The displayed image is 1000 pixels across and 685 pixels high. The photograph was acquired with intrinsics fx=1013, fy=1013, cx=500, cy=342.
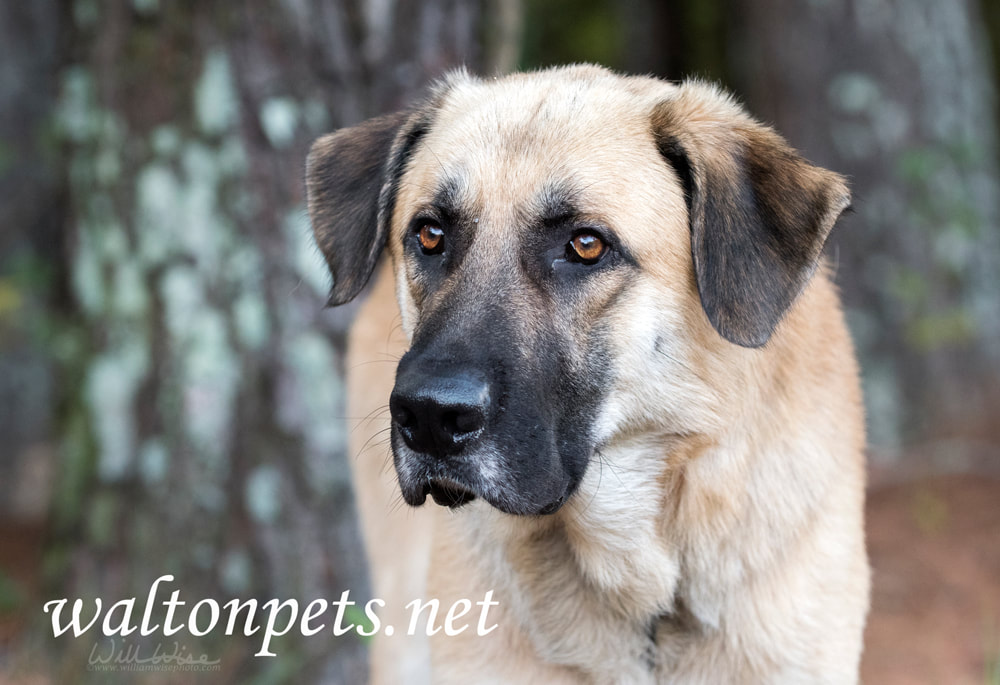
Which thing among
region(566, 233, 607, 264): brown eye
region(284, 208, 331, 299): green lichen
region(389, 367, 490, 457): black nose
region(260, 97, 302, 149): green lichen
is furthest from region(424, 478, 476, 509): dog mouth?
region(260, 97, 302, 149): green lichen

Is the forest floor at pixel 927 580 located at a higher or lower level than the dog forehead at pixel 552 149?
lower

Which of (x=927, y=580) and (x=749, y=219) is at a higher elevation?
(x=749, y=219)

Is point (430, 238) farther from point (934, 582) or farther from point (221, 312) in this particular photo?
point (934, 582)

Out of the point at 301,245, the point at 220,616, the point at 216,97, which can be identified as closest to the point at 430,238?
the point at 301,245

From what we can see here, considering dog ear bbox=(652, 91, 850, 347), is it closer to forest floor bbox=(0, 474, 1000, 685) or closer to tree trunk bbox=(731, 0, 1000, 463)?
forest floor bbox=(0, 474, 1000, 685)

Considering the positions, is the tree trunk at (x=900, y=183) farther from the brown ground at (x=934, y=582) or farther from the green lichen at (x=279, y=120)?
the green lichen at (x=279, y=120)

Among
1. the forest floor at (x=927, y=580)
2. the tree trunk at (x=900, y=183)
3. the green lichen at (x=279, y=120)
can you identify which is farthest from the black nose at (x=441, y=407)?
the tree trunk at (x=900, y=183)

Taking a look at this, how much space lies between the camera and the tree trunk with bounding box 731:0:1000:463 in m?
6.43

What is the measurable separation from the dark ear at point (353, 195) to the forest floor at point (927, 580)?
2423 millimetres

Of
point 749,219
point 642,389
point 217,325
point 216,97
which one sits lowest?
point 217,325

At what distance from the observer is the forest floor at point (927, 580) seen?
467 cm

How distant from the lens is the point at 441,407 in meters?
2.34

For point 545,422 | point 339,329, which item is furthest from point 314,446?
point 545,422

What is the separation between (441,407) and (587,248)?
0.66 meters
